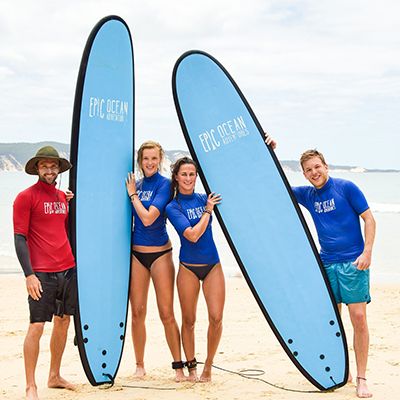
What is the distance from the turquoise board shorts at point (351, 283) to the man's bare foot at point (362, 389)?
479mm

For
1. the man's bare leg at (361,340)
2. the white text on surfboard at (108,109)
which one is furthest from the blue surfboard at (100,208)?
the man's bare leg at (361,340)

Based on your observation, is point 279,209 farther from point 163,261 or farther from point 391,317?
point 391,317

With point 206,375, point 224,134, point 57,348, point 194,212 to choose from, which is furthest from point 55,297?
point 224,134

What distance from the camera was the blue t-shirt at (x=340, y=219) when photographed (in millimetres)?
3473

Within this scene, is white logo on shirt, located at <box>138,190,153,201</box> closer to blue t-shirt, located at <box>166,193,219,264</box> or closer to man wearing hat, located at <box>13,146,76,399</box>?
blue t-shirt, located at <box>166,193,219,264</box>

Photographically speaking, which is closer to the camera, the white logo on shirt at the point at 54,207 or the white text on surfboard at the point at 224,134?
the white logo on shirt at the point at 54,207

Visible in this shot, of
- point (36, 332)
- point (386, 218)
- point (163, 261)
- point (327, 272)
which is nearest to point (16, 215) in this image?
point (36, 332)

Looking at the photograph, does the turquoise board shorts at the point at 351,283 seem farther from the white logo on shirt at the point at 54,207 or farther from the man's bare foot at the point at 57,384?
the man's bare foot at the point at 57,384

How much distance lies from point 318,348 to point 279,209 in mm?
935

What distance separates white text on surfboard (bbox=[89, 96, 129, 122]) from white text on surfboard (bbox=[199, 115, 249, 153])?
0.58 meters

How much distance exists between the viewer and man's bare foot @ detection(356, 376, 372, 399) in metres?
3.44

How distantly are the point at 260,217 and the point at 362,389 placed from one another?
4.05ft

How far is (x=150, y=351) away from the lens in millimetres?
4812

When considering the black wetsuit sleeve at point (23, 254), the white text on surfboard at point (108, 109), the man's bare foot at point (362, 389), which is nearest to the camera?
the black wetsuit sleeve at point (23, 254)
